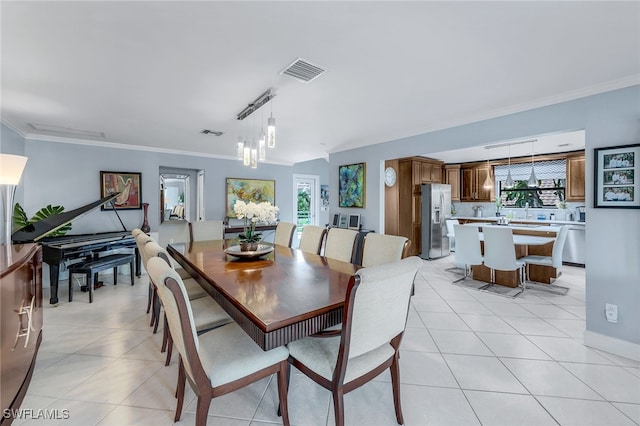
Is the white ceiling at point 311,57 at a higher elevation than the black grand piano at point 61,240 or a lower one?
higher

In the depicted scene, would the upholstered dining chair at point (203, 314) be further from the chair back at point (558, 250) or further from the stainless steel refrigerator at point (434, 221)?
the stainless steel refrigerator at point (434, 221)

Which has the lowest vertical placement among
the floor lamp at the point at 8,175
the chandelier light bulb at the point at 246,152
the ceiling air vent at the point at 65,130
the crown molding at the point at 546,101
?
the floor lamp at the point at 8,175

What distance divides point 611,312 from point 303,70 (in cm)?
333

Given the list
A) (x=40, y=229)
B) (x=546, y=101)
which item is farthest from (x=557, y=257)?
(x=40, y=229)

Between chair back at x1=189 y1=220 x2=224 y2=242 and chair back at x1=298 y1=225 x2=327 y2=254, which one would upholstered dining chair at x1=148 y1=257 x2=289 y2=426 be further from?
chair back at x1=189 y1=220 x2=224 y2=242

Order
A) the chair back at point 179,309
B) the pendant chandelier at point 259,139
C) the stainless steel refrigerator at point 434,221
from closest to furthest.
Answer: the chair back at point 179,309
the pendant chandelier at point 259,139
the stainless steel refrigerator at point 434,221

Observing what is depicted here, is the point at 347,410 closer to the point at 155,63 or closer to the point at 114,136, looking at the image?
the point at 155,63

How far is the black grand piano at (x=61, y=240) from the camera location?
9.53ft

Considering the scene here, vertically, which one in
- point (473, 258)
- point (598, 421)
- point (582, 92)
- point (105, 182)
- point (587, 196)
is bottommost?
point (598, 421)

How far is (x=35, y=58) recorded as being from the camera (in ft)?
6.22

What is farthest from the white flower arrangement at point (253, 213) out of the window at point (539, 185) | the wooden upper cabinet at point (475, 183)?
the window at point (539, 185)

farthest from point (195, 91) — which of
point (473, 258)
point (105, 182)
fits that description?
point (473, 258)

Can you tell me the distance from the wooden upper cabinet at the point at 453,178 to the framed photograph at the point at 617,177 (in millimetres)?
4813

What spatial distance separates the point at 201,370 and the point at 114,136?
436cm
